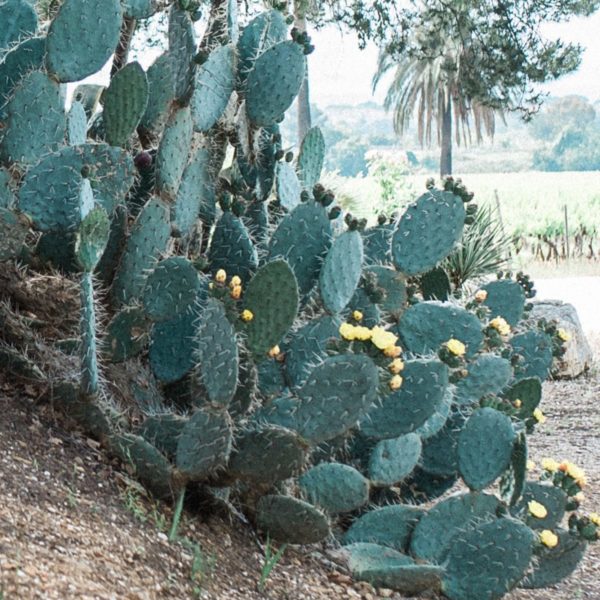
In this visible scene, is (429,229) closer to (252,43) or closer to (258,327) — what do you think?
(258,327)

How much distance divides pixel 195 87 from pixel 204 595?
1708 mm

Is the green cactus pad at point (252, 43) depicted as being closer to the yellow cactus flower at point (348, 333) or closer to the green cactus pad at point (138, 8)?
the green cactus pad at point (138, 8)

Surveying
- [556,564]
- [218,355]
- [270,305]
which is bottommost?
[556,564]

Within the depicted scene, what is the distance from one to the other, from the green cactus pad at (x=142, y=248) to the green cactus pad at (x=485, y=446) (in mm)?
1129

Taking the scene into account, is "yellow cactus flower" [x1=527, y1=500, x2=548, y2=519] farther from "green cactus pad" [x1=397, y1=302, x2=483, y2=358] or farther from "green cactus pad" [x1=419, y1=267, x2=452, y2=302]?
"green cactus pad" [x1=419, y1=267, x2=452, y2=302]

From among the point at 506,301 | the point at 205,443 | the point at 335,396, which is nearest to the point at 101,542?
the point at 205,443

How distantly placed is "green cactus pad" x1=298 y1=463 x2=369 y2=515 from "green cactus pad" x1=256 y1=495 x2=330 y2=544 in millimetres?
152

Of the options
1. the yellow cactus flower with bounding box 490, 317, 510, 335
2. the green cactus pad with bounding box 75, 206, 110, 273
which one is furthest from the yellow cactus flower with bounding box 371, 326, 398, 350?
the yellow cactus flower with bounding box 490, 317, 510, 335

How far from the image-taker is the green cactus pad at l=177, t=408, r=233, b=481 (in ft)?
10.3

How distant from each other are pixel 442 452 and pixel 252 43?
159cm

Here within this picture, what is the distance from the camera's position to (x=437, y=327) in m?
3.79

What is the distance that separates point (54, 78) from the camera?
3.51 m

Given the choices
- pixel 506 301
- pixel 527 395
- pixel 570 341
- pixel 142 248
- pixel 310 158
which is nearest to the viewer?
pixel 142 248

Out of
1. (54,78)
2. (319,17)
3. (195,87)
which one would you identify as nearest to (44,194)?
(54,78)
